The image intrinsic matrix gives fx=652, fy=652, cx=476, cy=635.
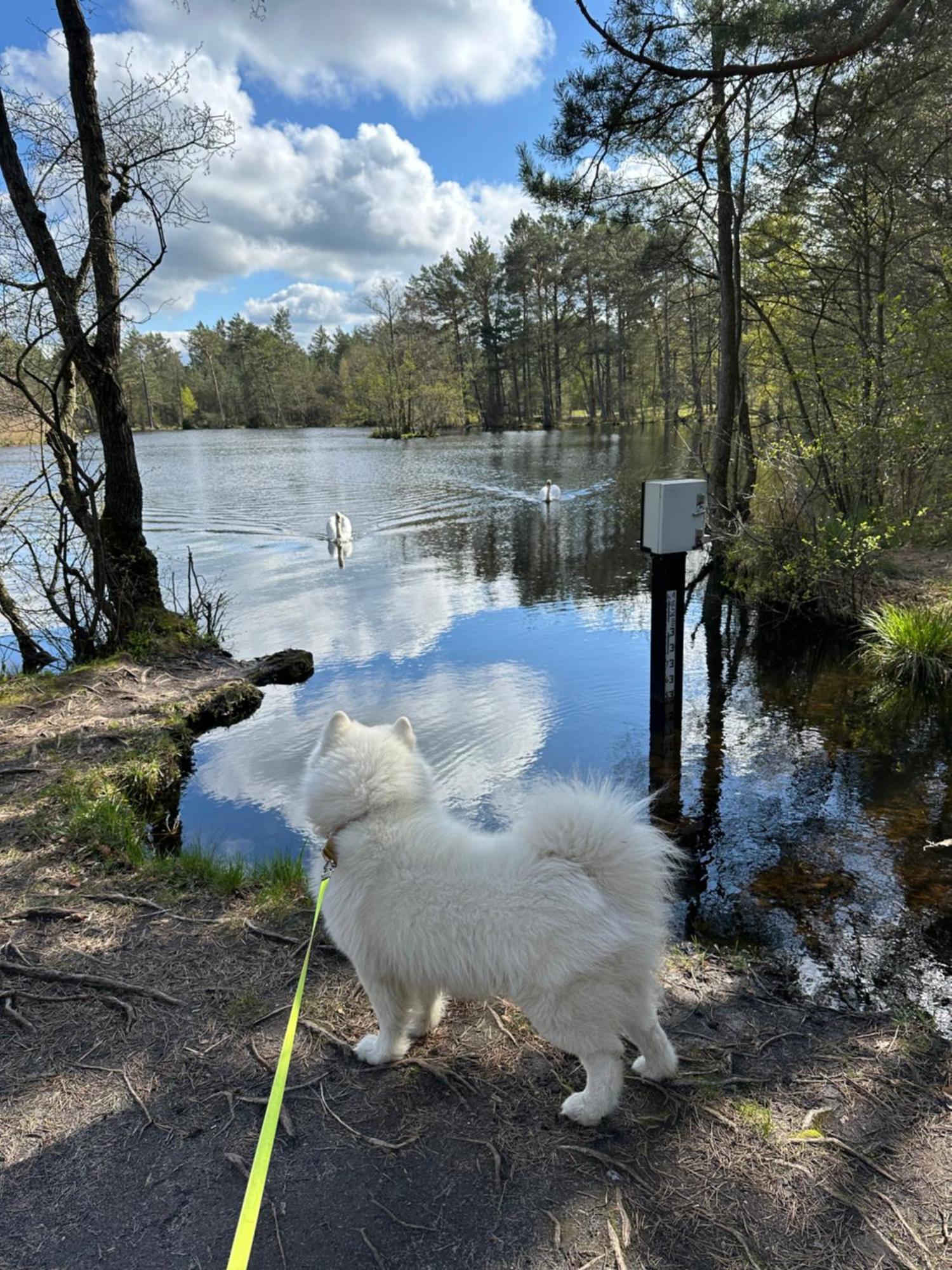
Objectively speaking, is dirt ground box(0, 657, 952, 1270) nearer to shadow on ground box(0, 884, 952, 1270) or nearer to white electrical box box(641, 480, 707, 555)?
shadow on ground box(0, 884, 952, 1270)

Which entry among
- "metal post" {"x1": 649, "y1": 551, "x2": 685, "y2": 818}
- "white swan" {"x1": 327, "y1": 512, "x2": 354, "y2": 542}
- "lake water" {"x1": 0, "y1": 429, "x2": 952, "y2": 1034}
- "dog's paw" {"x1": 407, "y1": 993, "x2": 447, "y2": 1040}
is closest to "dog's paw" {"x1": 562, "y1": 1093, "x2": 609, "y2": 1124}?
"dog's paw" {"x1": 407, "y1": 993, "x2": 447, "y2": 1040}

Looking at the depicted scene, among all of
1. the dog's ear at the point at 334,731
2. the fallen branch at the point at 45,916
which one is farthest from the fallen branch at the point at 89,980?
the dog's ear at the point at 334,731

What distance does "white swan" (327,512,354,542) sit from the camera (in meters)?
16.7

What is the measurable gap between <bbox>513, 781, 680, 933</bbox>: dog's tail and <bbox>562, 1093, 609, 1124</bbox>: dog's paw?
2.07 ft

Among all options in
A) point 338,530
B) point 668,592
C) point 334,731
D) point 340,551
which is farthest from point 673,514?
point 338,530

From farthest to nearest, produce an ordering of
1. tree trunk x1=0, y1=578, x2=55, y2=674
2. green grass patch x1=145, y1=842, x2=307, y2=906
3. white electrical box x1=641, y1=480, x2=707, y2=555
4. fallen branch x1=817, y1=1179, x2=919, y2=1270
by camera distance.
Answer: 1. tree trunk x1=0, y1=578, x2=55, y2=674
2. white electrical box x1=641, y1=480, x2=707, y2=555
3. green grass patch x1=145, y1=842, x2=307, y2=906
4. fallen branch x1=817, y1=1179, x2=919, y2=1270

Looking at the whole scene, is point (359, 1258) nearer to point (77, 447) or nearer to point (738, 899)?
point (738, 899)

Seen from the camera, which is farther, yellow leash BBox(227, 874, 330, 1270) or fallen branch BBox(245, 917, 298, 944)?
fallen branch BBox(245, 917, 298, 944)

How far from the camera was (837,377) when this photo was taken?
8.84 metres

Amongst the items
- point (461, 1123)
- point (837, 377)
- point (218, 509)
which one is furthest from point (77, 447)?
point (218, 509)

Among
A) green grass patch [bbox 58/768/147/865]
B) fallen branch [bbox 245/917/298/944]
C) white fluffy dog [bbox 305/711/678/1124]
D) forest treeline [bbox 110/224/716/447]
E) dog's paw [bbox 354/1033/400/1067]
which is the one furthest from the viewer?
forest treeline [bbox 110/224/716/447]

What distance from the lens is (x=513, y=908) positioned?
1987mm

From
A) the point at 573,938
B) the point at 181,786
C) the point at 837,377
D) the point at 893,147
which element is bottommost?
the point at 181,786

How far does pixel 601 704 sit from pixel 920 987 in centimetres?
434
